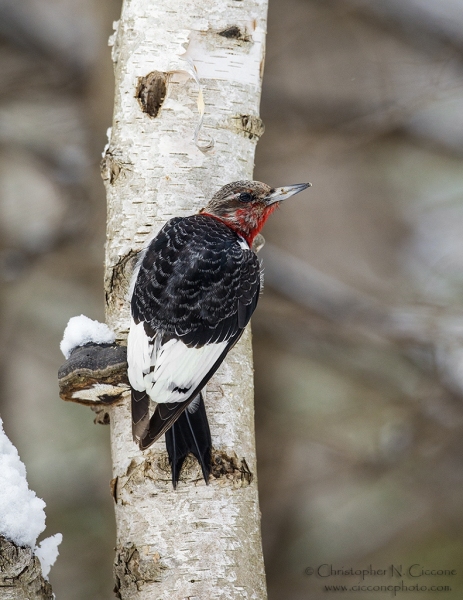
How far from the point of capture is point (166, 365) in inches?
101

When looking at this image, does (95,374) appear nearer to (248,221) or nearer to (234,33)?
(248,221)

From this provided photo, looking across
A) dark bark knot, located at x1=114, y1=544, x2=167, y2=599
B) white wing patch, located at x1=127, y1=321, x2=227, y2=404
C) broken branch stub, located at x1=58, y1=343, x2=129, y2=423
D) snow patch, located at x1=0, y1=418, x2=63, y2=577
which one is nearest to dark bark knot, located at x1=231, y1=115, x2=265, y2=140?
white wing patch, located at x1=127, y1=321, x2=227, y2=404

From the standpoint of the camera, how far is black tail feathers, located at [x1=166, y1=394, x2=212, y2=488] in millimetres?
2416

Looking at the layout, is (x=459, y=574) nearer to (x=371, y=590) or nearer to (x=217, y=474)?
(x=371, y=590)

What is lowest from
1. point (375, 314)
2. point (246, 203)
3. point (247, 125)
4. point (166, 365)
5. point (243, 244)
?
point (375, 314)

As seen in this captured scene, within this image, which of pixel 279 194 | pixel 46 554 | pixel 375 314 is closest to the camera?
pixel 46 554

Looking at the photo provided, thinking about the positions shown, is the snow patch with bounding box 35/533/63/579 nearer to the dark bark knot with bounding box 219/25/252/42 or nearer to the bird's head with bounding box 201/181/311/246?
the bird's head with bounding box 201/181/311/246

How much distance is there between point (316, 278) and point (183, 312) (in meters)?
2.71

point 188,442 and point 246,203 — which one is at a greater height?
point 246,203

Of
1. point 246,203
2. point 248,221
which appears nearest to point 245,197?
point 246,203

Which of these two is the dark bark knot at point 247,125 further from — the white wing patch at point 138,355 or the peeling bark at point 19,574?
the peeling bark at point 19,574

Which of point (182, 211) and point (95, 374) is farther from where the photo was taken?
point (182, 211)

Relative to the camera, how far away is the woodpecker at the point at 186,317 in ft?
8.00

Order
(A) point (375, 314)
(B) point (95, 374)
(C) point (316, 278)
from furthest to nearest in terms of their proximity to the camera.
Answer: (C) point (316, 278) → (A) point (375, 314) → (B) point (95, 374)
